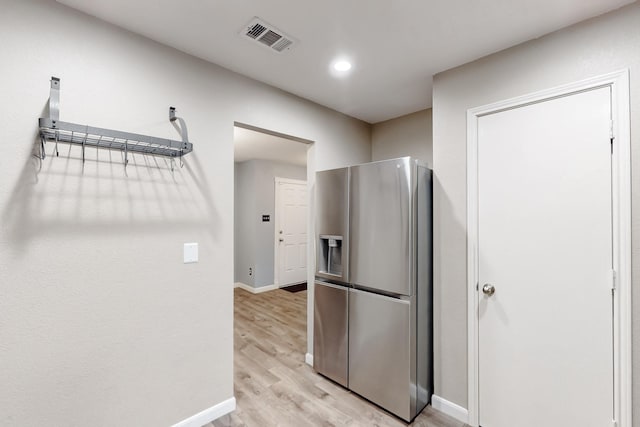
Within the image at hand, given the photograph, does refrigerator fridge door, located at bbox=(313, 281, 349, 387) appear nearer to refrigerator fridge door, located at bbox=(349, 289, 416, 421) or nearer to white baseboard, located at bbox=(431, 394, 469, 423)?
refrigerator fridge door, located at bbox=(349, 289, 416, 421)

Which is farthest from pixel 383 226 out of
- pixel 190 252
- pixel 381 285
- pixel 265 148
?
pixel 265 148

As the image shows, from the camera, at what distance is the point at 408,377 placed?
77.3 inches

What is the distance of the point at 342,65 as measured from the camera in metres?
2.05

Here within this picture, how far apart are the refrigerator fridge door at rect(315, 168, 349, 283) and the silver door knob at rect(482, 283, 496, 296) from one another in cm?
101

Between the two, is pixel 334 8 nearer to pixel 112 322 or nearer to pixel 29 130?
pixel 29 130

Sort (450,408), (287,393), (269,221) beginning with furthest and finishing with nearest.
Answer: (269,221)
(287,393)
(450,408)

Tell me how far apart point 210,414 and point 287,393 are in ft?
2.01

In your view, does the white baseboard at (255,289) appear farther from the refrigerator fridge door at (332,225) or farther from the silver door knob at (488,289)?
the silver door knob at (488,289)

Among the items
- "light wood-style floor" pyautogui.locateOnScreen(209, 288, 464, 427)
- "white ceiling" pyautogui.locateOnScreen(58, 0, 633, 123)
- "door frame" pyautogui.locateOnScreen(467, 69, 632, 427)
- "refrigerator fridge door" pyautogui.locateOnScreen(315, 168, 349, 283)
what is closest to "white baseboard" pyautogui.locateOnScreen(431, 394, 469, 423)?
"light wood-style floor" pyautogui.locateOnScreen(209, 288, 464, 427)

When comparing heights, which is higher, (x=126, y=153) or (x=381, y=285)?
(x=126, y=153)

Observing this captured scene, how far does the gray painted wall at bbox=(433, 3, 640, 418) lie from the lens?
144cm

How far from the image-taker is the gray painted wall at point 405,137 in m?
2.92

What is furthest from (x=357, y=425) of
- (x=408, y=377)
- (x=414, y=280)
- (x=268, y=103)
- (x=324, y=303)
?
(x=268, y=103)

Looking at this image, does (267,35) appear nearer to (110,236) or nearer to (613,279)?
(110,236)
